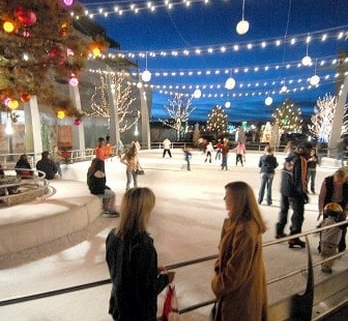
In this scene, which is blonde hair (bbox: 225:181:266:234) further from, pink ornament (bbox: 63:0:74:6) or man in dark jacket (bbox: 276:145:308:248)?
pink ornament (bbox: 63:0:74:6)

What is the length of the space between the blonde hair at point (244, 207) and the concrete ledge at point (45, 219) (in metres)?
4.39

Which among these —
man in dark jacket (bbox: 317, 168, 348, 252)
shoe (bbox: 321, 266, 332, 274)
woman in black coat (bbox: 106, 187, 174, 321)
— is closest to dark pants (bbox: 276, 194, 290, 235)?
man in dark jacket (bbox: 317, 168, 348, 252)

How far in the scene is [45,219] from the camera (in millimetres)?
6023

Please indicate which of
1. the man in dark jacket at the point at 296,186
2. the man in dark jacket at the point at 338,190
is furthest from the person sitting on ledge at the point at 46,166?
the man in dark jacket at the point at 338,190

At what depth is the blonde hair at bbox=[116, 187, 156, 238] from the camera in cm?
211

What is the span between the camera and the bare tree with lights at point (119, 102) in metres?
29.6

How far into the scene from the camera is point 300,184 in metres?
5.96

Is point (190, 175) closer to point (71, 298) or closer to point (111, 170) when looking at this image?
point (111, 170)

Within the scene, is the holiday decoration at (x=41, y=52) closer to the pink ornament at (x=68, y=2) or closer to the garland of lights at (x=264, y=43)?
the pink ornament at (x=68, y=2)

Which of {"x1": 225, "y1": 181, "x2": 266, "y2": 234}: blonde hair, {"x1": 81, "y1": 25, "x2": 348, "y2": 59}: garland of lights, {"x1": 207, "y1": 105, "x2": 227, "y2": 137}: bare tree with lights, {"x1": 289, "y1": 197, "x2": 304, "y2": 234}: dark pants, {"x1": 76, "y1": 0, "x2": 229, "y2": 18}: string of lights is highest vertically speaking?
{"x1": 76, "y1": 0, "x2": 229, "y2": 18}: string of lights

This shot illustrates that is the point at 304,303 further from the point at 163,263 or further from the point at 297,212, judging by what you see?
the point at 297,212

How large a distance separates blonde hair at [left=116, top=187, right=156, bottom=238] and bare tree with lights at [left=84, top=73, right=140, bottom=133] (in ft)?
85.8

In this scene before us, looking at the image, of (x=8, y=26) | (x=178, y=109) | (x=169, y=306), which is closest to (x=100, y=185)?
(x=8, y=26)

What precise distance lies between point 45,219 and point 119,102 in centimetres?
2738
